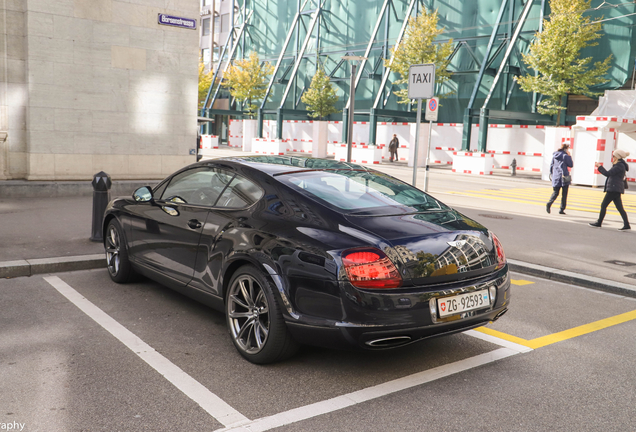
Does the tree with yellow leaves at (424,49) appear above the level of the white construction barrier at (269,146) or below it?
above

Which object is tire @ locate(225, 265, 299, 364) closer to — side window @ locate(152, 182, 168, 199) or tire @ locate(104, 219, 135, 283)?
side window @ locate(152, 182, 168, 199)

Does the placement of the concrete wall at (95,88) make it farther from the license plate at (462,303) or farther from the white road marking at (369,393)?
the license plate at (462,303)

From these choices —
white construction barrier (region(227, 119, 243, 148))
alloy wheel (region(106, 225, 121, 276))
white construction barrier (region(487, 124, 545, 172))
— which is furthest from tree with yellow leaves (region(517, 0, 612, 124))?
white construction barrier (region(227, 119, 243, 148))

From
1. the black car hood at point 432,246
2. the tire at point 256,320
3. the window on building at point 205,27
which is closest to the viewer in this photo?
the black car hood at point 432,246

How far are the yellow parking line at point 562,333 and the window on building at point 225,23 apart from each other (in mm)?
61408

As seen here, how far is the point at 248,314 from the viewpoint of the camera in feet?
14.0

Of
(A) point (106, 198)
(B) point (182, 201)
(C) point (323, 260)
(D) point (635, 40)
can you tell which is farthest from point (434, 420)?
(D) point (635, 40)

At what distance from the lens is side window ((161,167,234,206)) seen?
4.97 m

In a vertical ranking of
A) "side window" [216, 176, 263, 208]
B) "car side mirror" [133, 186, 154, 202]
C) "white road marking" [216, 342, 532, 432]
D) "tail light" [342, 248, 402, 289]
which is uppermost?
"side window" [216, 176, 263, 208]

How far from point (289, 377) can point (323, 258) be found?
0.86 meters

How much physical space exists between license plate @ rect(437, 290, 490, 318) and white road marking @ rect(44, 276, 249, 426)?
142 cm

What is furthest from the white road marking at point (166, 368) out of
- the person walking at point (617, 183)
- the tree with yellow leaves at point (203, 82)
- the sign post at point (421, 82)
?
the tree with yellow leaves at point (203, 82)

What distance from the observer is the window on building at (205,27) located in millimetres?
64750

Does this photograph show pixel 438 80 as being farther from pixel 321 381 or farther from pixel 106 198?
pixel 321 381
